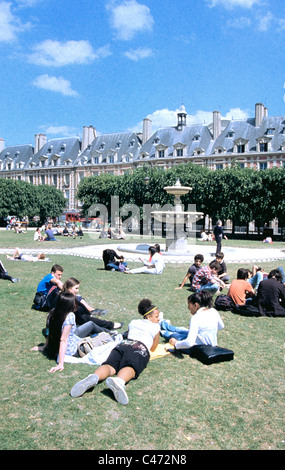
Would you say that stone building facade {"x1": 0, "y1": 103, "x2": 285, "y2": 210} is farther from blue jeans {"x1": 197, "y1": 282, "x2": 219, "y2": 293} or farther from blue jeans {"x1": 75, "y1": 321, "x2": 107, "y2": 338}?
blue jeans {"x1": 75, "y1": 321, "x2": 107, "y2": 338}

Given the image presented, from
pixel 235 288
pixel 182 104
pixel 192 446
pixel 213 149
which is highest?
pixel 182 104

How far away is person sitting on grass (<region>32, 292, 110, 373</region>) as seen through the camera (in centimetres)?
560

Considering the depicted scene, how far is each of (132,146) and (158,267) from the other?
5980 centimetres

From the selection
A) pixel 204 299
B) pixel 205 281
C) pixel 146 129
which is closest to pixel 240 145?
pixel 146 129

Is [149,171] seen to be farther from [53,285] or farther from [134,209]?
[53,285]

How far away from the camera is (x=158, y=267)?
13719 millimetres

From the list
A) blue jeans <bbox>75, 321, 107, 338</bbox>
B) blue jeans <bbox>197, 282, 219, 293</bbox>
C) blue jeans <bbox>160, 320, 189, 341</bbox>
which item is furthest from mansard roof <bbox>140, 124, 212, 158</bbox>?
blue jeans <bbox>75, 321, 107, 338</bbox>

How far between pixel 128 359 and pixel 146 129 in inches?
2675

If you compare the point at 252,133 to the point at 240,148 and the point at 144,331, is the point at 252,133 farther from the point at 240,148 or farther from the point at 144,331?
the point at 144,331

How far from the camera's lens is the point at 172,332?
6965mm

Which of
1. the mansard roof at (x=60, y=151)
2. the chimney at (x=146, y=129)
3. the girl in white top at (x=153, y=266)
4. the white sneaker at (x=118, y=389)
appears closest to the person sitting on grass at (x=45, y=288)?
the white sneaker at (x=118, y=389)

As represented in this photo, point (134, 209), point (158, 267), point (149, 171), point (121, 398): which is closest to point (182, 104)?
point (149, 171)

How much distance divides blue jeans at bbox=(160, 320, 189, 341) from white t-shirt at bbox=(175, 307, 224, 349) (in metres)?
0.60

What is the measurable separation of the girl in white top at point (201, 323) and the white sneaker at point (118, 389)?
1550 mm
